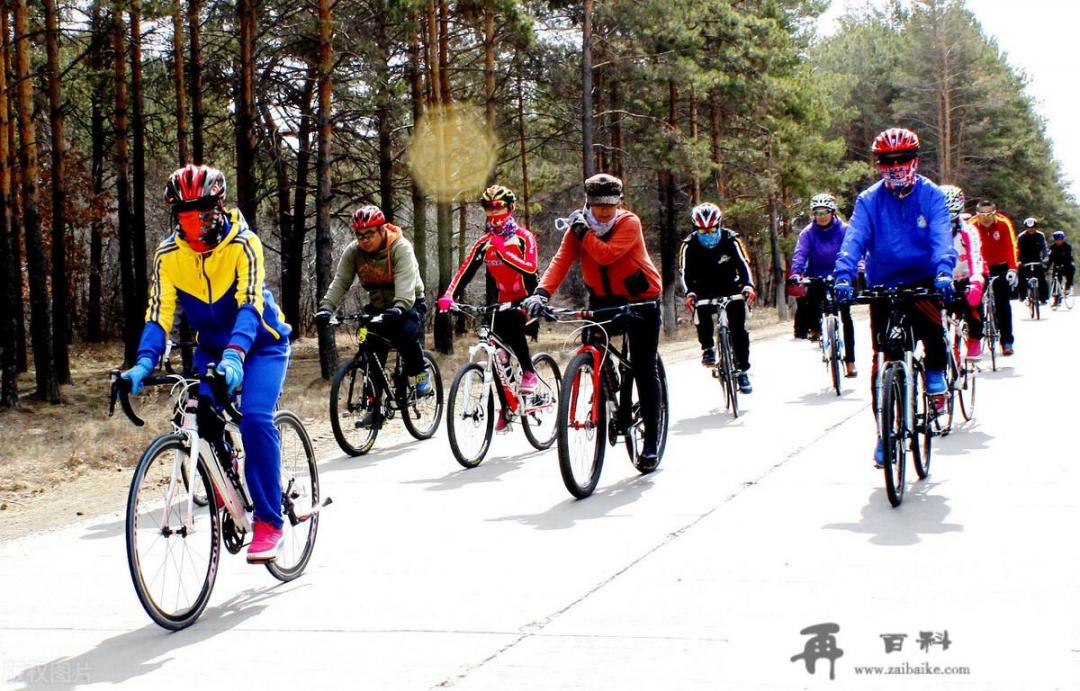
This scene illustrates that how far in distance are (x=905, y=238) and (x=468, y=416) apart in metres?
3.69

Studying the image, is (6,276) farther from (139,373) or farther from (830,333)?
(139,373)

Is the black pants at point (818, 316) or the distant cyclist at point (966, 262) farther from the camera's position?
the black pants at point (818, 316)

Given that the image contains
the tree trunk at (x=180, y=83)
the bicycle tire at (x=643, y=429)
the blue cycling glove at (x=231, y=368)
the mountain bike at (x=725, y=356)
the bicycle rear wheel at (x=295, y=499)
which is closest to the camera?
the blue cycling glove at (x=231, y=368)

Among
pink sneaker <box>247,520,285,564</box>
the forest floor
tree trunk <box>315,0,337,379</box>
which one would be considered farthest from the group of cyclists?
tree trunk <box>315,0,337,379</box>

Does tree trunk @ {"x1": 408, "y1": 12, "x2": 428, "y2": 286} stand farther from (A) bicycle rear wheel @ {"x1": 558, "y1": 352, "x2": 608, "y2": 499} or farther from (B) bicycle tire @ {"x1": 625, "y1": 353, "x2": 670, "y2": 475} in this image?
(A) bicycle rear wheel @ {"x1": 558, "y1": 352, "x2": 608, "y2": 499}

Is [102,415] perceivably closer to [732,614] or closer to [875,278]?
[875,278]

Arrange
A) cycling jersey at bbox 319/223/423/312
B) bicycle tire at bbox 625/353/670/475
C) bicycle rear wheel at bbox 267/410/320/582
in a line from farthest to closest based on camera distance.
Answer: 1. cycling jersey at bbox 319/223/423/312
2. bicycle tire at bbox 625/353/670/475
3. bicycle rear wheel at bbox 267/410/320/582

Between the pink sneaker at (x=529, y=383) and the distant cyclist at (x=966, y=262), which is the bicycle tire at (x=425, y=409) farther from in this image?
the distant cyclist at (x=966, y=262)

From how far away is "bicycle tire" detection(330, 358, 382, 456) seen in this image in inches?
429

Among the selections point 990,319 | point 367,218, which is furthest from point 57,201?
point 990,319

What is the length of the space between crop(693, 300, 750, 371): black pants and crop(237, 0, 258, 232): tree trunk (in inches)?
592

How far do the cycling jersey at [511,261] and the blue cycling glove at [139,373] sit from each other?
204 inches

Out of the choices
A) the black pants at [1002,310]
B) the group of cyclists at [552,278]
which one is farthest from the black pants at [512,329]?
the black pants at [1002,310]

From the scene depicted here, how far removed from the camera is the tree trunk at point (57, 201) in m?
25.3
